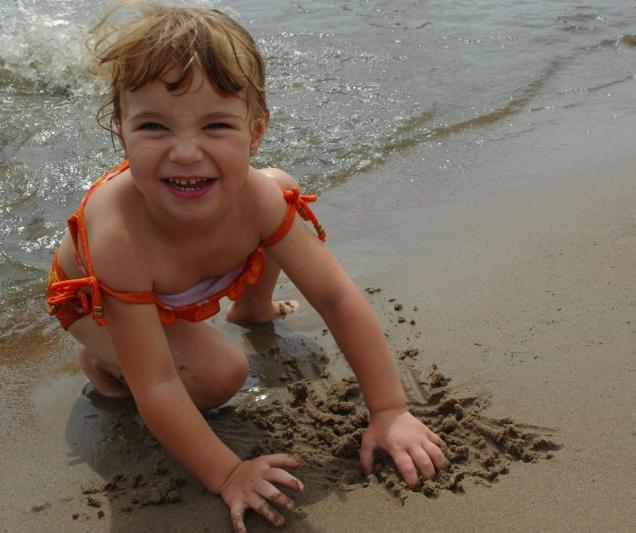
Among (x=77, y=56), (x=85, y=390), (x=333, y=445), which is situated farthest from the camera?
(x=77, y=56)

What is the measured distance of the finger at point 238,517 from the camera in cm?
200

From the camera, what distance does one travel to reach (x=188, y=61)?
199cm

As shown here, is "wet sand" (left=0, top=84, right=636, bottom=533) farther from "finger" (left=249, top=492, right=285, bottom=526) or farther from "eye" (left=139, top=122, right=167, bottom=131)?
"eye" (left=139, top=122, right=167, bottom=131)

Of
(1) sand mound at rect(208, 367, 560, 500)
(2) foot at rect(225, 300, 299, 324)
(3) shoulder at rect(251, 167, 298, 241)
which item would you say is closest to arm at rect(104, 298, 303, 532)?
(1) sand mound at rect(208, 367, 560, 500)

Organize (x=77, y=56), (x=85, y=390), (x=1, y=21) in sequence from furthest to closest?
(x=1, y=21) → (x=77, y=56) → (x=85, y=390)

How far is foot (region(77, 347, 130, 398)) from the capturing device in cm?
266

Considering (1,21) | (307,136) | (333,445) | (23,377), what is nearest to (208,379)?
(333,445)

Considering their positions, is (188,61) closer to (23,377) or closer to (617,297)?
(23,377)

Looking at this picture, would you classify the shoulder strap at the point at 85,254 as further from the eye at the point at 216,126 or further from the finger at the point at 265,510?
the finger at the point at 265,510

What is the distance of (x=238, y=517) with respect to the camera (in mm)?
2016

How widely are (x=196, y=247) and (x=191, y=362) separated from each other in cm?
44

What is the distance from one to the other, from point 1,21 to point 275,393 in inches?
229

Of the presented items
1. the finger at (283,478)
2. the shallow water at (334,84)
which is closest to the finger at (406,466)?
the finger at (283,478)

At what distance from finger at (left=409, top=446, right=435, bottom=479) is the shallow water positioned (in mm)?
1634
